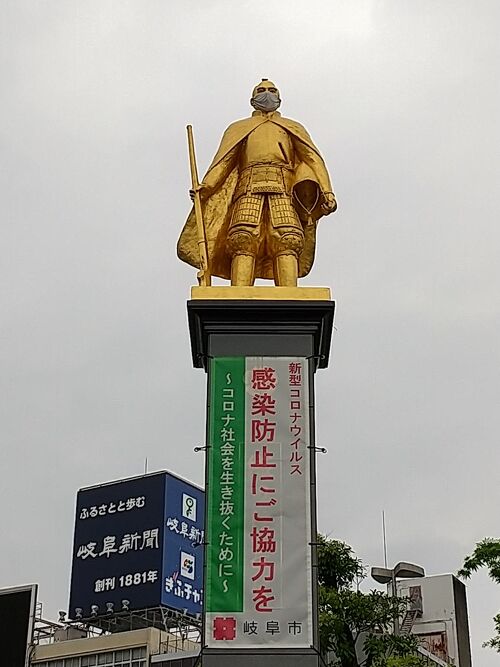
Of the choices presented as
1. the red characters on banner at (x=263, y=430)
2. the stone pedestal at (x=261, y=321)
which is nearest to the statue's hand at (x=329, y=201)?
the stone pedestal at (x=261, y=321)

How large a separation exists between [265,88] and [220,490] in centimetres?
334

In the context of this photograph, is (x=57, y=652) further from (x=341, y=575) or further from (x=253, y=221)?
(x=253, y=221)

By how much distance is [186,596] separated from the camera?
21.1 metres

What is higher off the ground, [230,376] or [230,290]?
[230,290]

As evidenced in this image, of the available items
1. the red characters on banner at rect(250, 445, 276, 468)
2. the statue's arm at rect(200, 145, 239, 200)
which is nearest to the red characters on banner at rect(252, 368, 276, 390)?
the red characters on banner at rect(250, 445, 276, 468)

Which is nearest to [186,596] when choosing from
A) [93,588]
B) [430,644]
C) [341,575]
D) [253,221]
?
[93,588]

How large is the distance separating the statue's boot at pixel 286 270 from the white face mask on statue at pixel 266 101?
4.36 feet

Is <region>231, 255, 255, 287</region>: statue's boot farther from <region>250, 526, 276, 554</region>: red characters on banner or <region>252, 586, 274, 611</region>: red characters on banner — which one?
<region>252, 586, 274, 611</region>: red characters on banner

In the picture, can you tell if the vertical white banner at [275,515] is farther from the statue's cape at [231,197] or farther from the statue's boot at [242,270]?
the statue's cape at [231,197]

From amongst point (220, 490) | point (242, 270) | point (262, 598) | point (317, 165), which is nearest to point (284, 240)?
point (242, 270)

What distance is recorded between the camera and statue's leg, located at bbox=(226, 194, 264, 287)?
8.35 m

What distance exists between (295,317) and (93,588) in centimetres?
1514

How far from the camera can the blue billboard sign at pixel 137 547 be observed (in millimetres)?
20969

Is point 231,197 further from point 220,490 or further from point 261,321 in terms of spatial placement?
point 220,490
